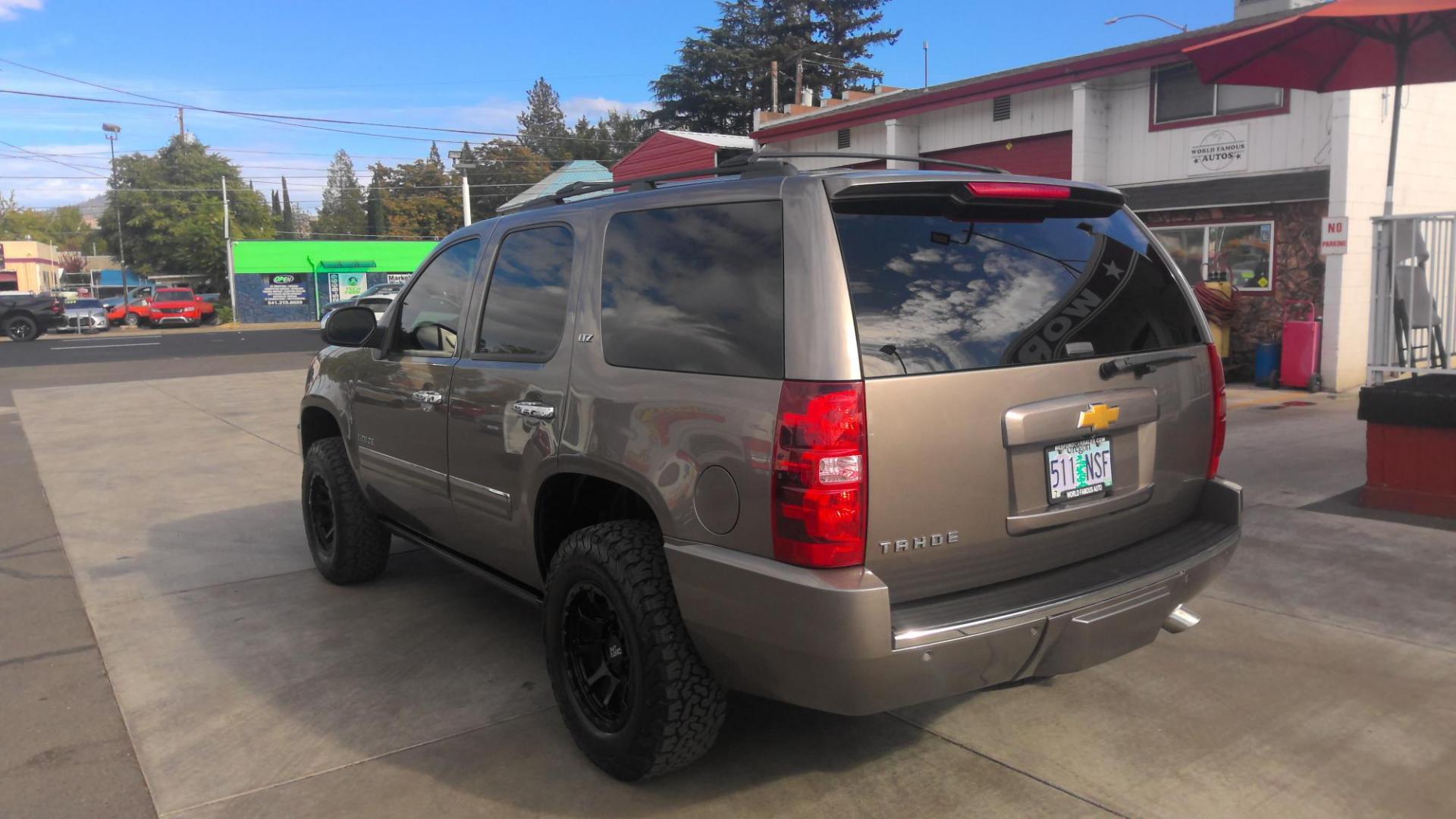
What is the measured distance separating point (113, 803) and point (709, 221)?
103 inches

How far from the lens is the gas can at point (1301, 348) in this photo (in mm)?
12562

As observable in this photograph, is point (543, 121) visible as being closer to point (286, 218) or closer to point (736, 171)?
point (286, 218)

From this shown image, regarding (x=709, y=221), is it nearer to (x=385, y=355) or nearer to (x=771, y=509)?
(x=771, y=509)

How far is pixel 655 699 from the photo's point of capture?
3.09 m

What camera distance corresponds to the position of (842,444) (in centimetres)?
270

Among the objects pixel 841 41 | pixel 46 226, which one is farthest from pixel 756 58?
pixel 46 226

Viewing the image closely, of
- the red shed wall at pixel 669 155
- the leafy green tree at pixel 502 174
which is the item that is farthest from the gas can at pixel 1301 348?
the leafy green tree at pixel 502 174

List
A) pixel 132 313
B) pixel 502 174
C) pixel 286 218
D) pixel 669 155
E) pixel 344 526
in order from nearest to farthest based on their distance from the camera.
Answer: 1. pixel 344 526
2. pixel 669 155
3. pixel 132 313
4. pixel 502 174
5. pixel 286 218

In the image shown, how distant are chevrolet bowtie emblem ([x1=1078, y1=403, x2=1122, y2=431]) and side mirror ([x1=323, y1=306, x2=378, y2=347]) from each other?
329 centimetres

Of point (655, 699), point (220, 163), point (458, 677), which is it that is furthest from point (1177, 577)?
point (220, 163)

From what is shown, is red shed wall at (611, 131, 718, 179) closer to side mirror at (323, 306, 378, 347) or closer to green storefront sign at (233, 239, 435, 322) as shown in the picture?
side mirror at (323, 306, 378, 347)

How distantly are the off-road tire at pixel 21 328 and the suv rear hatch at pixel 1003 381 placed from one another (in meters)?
36.3

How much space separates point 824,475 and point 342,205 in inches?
5022

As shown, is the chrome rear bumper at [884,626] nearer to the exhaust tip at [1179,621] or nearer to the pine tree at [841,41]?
the exhaust tip at [1179,621]
